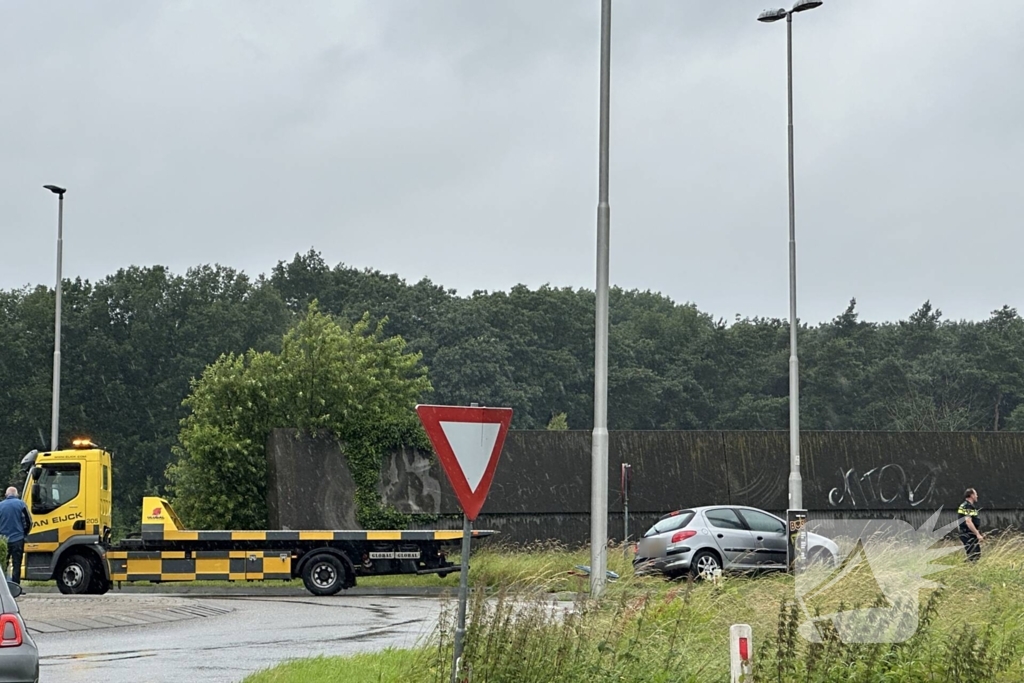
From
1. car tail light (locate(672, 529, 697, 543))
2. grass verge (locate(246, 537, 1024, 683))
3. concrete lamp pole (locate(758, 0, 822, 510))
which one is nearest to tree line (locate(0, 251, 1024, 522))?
concrete lamp pole (locate(758, 0, 822, 510))

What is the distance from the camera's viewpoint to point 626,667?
10.9m

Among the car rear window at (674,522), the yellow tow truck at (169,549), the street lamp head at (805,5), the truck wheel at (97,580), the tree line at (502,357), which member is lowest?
the truck wheel at (97,580)

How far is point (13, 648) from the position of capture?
9.45m

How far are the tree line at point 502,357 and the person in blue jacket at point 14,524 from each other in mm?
46520

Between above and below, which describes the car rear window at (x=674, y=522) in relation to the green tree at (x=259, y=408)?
below

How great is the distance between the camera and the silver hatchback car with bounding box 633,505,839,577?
24.6 m

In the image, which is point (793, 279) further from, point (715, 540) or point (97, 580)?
point (97, 580)

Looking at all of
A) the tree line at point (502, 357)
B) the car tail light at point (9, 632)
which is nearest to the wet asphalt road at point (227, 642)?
the car tail light at point (9, 632)

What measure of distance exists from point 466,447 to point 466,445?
0.05 feet

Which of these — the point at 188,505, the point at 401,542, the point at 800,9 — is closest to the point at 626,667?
the point at 401,542

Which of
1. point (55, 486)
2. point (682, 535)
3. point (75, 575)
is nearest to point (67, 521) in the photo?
point (55, 486)

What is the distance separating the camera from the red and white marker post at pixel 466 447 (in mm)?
10617

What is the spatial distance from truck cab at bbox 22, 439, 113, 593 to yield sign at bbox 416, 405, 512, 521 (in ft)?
56.8

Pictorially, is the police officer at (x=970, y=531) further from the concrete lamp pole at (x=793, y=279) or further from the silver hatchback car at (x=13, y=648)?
the silver hatchback car at (x=13, y=648)
